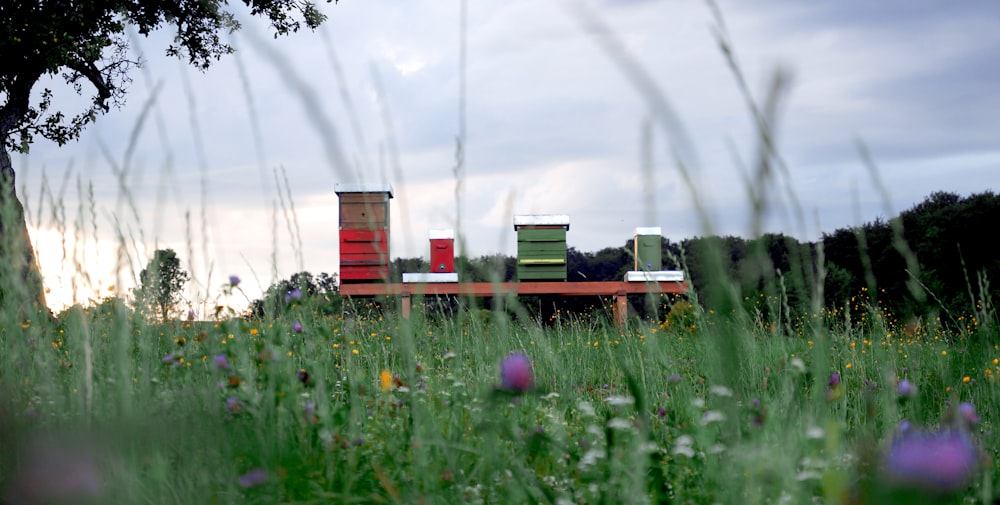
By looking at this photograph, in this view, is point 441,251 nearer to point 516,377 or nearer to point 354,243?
point 354,243

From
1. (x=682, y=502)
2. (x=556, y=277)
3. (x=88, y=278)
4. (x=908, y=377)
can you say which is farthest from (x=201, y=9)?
(x=682, y=502)

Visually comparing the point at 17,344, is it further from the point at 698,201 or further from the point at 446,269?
the point at 446,269

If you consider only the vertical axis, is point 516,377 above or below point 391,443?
above

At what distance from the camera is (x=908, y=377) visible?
4902 mm

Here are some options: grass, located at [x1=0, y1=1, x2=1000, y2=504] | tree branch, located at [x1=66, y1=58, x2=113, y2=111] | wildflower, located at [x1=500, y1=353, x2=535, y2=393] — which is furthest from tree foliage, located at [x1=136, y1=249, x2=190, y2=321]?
tree branch, located at [x1=66, y1=58, x2=113, y2=111]

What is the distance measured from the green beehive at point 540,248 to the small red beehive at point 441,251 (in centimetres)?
110

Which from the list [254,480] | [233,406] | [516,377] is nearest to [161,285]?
[233,406]

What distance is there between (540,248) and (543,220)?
0.45 m

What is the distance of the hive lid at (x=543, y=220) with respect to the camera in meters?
12.4

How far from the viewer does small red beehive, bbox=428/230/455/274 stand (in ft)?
41.7

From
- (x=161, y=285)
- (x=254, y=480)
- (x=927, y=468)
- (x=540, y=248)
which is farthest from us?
(x=540, y=248)

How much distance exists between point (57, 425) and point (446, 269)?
10.6 meters

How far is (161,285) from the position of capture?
4.40m

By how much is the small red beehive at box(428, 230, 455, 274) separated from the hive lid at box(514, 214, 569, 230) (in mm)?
1155
